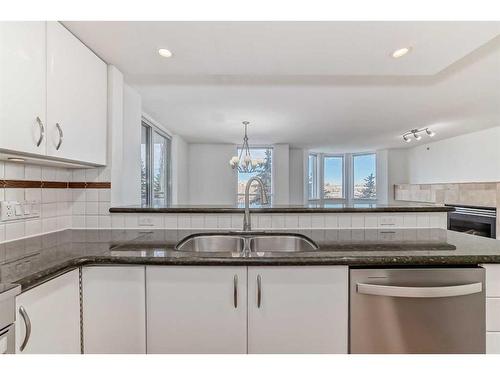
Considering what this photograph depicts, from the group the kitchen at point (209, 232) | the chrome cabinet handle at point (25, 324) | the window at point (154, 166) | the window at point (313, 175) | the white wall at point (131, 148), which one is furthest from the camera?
the window at point (313, 175)

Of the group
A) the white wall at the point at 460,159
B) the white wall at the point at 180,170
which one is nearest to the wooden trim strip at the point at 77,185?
the white wall at the point at 180,170

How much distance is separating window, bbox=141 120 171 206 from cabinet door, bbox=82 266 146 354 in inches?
89.2

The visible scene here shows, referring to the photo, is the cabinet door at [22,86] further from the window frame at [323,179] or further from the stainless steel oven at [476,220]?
the window frame at [323,179]

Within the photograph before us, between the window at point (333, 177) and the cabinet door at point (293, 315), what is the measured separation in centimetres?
650

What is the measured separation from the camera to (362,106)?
3.07 m

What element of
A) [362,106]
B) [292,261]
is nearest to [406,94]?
[362,106]

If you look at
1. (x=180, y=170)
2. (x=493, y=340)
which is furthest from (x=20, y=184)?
(x=180, y=170)

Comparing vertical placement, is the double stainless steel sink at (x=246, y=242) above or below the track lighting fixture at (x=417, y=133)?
below

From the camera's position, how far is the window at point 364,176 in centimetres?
710

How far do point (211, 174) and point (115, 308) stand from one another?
499 cm

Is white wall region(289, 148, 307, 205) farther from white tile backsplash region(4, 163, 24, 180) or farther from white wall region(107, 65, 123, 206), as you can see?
white tile backsplash region(4, 163, 24, 180)

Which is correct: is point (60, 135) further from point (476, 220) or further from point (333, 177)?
point (333, 177)

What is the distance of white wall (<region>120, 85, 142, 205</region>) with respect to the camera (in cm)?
211

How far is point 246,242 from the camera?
5.28 feet
